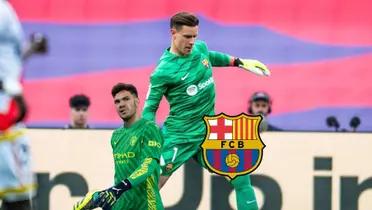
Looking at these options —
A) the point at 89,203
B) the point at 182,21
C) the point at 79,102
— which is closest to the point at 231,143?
the point at 182,21

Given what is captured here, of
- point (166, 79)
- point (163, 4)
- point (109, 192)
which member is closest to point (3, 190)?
point (109, 192)

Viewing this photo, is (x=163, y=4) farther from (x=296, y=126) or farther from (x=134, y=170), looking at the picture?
(x=134, y=170)

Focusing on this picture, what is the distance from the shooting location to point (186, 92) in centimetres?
942

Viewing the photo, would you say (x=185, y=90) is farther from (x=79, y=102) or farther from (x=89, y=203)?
(x=89, y=203)

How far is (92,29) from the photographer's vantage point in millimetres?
15000

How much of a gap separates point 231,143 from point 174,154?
2.36ft

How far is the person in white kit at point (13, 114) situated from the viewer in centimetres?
659

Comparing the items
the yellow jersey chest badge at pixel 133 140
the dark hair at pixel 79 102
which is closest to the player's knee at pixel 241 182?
the yellow jersey chest badge at pixel 133 140

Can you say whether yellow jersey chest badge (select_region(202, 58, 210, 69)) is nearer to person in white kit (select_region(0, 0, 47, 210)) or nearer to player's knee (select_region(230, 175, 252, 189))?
player's knee (select_region(230, 175, 252, 189))

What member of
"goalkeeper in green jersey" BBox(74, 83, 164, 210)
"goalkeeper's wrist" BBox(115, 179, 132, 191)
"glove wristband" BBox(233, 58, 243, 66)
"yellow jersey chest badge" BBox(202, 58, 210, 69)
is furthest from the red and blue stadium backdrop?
"goalkeeper's wrist" BBox(115, 179, 132, 191)

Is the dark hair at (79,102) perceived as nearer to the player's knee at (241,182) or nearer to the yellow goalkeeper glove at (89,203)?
the player's knee at (241,182)

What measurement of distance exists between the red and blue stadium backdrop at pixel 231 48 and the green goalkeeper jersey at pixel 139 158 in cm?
661

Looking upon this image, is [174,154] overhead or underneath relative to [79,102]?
underneath

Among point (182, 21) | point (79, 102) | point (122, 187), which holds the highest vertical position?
point (182, 21)
